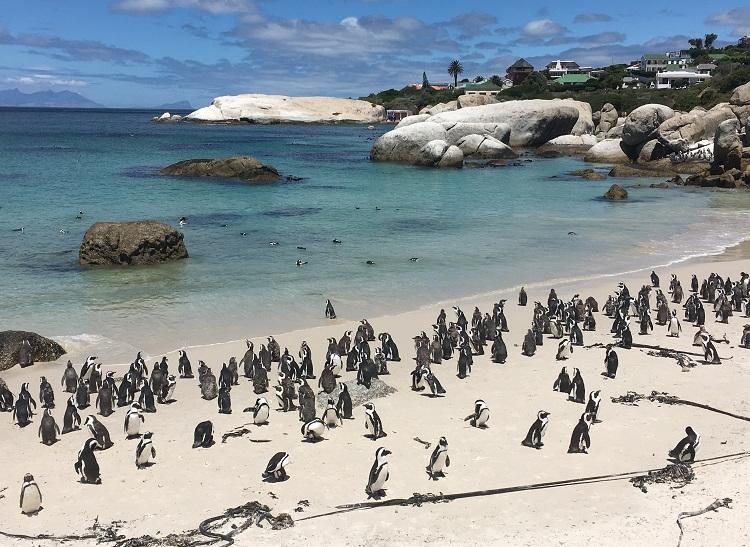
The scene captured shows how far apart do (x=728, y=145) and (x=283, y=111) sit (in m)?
108

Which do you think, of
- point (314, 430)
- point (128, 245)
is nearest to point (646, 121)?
point (128, 245)

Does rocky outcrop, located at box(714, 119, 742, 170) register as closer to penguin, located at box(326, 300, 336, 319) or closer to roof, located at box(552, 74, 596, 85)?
penguin, located at box(326, 300, 336, 319)

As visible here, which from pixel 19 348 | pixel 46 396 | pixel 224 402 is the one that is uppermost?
pixel 19 348

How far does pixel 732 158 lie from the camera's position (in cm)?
4266

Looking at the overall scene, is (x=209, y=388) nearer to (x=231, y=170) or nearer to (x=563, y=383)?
(x=563, y=383)

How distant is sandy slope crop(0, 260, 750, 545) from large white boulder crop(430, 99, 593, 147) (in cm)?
4848

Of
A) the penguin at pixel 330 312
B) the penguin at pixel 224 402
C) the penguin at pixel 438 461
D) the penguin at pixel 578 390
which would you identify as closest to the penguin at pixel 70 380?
the penguin at pixel 224 402

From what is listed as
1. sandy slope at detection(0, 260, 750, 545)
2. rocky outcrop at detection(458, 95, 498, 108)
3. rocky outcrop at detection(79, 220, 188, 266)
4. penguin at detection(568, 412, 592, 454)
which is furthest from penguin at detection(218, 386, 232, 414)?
rocky outcrop at detection(458, 95, 498, 108)

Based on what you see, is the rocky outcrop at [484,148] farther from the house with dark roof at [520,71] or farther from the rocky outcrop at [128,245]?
the house with dark roof at [520,71]

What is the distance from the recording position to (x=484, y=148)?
192 feet

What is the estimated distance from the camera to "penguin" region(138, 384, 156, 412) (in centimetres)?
1146

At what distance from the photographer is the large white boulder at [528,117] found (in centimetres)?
6050

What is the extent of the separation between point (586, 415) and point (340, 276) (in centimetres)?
1156

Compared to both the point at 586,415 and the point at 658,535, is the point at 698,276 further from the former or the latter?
the point at 658,535
